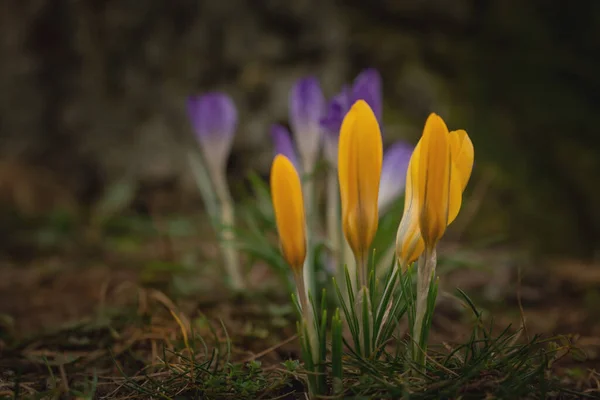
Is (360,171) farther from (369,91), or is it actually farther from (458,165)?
(369,91)

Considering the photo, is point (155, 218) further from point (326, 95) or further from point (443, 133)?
point (443, 133)

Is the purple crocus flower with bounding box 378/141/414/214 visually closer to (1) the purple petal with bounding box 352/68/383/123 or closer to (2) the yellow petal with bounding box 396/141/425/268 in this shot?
(1) the purple petal with bounding box 352/68/383/123

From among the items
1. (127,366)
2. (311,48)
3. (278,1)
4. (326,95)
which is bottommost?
(127,366)

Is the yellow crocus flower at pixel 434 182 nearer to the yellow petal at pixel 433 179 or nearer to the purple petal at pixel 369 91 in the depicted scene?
the yellow petal at pixel 433 179

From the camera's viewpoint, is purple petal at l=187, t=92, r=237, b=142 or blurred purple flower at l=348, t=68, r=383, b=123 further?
purple petal at l=187, t=92, r=237, b=142

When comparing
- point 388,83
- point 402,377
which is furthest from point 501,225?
point 402,377

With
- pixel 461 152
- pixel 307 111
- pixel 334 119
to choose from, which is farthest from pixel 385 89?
pixel 461 152

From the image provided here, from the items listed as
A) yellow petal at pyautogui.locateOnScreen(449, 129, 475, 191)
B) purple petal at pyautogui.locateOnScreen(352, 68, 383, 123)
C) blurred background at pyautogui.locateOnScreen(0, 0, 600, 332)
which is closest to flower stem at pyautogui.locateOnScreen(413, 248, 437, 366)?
yellow petal at pyautogui.locateOnScreen(449, 129, 475, 191)
